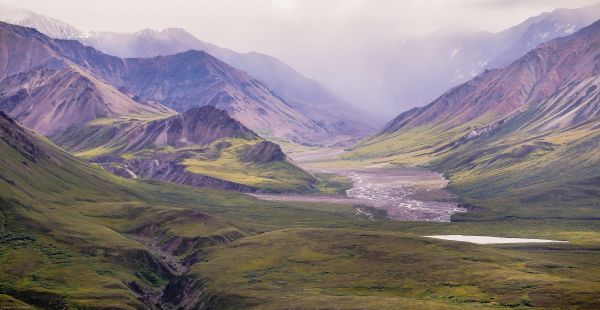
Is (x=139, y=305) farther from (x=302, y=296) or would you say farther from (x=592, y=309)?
(x=592, y=309)

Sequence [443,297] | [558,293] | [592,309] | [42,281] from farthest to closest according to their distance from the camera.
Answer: [42,281] < [443,297] < [558,293] < [592,309]

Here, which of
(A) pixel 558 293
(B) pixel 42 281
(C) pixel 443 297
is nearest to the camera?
(A) pixel 558 293

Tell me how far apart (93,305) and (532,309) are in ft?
337

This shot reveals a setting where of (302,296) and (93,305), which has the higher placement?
(302,296)

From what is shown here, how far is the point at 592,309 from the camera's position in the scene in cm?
15425

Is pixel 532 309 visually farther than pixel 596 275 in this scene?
No

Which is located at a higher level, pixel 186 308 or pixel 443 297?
pixel 443 297

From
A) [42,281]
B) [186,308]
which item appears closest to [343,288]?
[186,308]

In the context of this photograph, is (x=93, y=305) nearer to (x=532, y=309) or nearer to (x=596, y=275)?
(x=532, y=309)

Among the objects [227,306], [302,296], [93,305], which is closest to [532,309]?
[302,296]

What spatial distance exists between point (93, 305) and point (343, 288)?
65.0m

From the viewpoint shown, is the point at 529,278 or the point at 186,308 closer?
the point at 529,278

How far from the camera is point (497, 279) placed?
626ft

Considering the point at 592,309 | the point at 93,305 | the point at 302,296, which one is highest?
the point at 592,309
